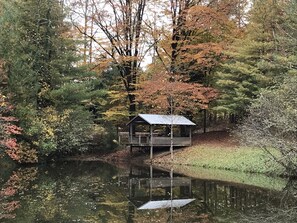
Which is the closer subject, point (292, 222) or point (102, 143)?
point (292, 222)

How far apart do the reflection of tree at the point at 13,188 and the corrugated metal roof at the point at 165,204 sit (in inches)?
157

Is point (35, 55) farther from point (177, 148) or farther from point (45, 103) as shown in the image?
point (177, 148)

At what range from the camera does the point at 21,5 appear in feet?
84.6

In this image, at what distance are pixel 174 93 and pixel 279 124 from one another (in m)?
11.0

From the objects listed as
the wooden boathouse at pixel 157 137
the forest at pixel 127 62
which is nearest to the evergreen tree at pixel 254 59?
the forest at pixel 127 62

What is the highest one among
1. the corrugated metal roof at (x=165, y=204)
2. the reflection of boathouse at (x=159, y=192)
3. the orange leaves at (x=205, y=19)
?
the orange leaves at (x=205, y=19)

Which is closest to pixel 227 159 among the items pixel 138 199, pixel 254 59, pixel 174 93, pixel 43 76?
pixel 174 93

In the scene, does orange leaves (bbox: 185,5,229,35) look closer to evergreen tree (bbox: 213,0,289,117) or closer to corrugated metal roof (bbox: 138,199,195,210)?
evergreen tree (bbox: 213,0,289,117)

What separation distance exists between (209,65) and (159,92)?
4.52m

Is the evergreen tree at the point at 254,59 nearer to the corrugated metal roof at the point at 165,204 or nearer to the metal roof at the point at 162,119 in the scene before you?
the metal roof at the point at 162,119

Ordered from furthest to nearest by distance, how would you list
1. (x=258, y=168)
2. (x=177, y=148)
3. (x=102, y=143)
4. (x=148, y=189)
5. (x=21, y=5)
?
(x=102, y=143)
(x=177, y=148)
(x=21, y=5)
(x=258, y=168)
(x=148, y=189)

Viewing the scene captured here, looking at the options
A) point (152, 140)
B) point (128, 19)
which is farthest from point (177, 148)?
point (128, 19)

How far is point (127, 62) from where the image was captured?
30031 mm

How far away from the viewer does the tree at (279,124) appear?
1600 cm
